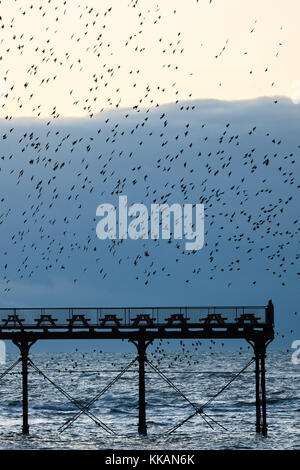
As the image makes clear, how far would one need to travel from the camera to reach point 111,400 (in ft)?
349

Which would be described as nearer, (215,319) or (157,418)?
(215,319)

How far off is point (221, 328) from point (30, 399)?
54157 millimetres

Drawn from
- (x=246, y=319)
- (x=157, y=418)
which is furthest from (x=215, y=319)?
(x=157, y=418)

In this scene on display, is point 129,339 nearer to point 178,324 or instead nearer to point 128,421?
point 178,324

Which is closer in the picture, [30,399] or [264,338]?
[264,338]

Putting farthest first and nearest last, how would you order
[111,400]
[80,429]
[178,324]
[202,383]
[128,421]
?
[202,383] < [111,400] < [128,421] < [80,429] < [178,324]

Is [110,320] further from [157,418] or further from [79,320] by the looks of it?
[157,418]

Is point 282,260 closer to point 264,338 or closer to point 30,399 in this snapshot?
point 264,338

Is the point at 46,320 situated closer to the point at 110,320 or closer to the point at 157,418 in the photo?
the point at 110,320
